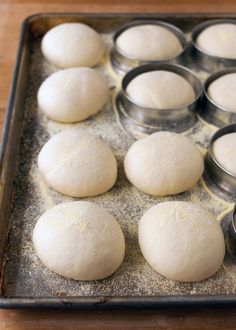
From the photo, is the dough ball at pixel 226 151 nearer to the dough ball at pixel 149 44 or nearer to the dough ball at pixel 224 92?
the dough ball at pixel 224 92

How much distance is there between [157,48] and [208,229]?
979 millimetres

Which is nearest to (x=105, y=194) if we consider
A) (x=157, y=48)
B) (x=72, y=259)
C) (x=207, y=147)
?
(x=72, y=259)

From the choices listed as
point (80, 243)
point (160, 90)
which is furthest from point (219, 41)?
point (80, 243)

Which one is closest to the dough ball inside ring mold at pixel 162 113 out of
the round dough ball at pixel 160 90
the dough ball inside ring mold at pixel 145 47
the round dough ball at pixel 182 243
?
the round dough ball at pixel 160 90

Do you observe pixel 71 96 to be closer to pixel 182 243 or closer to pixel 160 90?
pixel 160 90

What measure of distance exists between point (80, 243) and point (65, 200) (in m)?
0.26

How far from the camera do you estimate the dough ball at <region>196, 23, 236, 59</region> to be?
76.6 inches

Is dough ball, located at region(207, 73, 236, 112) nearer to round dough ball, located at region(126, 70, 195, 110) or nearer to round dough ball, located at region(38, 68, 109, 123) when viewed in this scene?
round dough ball, located at region(126, 70, 195, 110)

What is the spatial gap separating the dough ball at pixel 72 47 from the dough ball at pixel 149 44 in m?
0.12

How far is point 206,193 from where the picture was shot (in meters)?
1.53

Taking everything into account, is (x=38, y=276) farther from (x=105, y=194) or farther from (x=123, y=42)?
(x=123, y=42)

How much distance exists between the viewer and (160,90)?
1.72 meters

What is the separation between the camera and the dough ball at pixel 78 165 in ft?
4.80

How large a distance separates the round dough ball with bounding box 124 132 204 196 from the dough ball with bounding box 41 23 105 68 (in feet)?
2.01
